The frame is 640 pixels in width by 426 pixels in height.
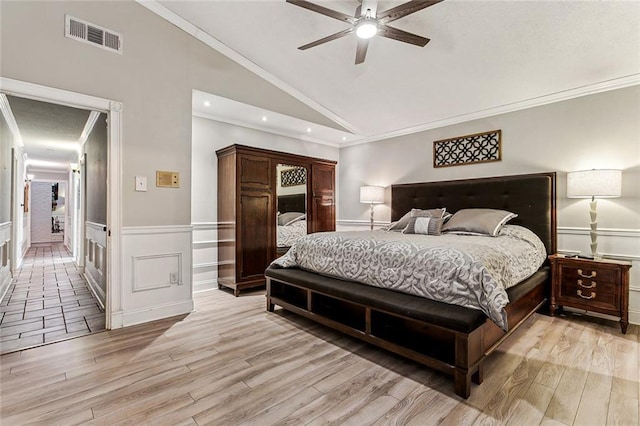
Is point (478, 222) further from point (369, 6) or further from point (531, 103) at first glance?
point (369, 6)

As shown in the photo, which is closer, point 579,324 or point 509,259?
point 509,259

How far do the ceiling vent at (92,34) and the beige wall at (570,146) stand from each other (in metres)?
3.86

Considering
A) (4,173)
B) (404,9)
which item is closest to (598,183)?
(404,9)

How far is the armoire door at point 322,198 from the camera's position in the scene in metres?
4.75

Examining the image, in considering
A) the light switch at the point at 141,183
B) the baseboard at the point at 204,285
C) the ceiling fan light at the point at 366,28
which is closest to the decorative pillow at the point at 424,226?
the ceiling fan light at the point at 366,28

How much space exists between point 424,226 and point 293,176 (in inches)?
78.4

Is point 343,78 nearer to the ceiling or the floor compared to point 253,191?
nearer to the ceiling

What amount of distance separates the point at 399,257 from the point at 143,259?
94.4 inches

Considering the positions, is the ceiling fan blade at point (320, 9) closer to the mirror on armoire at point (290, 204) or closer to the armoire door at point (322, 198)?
the mirror on armoire at point (290, 204)

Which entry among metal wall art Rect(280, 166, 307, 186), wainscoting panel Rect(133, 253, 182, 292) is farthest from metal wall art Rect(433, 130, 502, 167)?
wainscoting panel Rect(133, 253, 182, 292)

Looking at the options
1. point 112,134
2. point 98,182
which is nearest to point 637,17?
point 112,134

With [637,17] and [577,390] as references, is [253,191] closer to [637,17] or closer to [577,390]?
[577,390]

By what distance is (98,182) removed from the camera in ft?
12.6

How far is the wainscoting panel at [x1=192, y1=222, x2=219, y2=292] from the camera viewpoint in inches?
159
